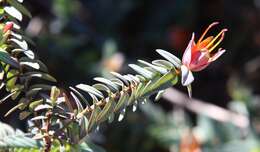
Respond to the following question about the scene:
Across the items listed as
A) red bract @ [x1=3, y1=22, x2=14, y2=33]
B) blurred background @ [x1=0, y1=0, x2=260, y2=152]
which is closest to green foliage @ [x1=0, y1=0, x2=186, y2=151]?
red bract @ [x1=3, y1=22, x2=14, y2=33]

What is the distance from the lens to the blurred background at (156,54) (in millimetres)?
1574

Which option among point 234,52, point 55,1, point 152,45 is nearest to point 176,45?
point 152,45

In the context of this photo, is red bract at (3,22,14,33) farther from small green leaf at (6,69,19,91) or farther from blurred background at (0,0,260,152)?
blurred background at (0,0,260,152)

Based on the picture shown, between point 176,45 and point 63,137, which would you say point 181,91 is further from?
point 63,137

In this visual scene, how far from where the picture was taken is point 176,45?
6.22 ft

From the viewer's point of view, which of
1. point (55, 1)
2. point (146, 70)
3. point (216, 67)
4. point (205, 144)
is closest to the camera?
point (146, 70)

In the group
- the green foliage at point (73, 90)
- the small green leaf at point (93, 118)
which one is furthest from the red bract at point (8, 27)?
the small green leaf at point (93, 118)

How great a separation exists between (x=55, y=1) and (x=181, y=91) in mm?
→ 494

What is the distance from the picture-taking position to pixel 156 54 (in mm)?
1856

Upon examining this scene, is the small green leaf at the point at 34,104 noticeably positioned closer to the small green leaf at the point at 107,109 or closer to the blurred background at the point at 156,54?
the small green leaf at the point at 107,109

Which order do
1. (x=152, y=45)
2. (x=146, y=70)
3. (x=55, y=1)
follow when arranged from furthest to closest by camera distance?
(x=152, y=45), (x=55, y=1), (x=146, y=70)

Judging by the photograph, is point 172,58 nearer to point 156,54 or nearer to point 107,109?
point 107,109

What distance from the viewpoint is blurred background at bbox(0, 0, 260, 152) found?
62.0 inches

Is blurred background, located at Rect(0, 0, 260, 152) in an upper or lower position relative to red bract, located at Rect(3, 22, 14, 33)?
upper
